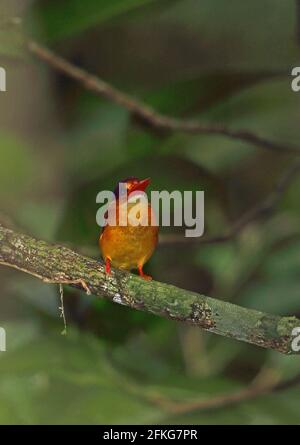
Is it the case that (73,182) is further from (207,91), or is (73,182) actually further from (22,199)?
(207,91)

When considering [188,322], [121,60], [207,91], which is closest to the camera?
[188,322]

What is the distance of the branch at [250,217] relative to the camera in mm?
742

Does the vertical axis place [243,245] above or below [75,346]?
above

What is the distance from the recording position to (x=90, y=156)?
858 millimetres

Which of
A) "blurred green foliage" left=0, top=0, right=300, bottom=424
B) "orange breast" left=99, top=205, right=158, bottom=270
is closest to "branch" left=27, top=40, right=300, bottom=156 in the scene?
"blurred green foliage" left=0, top=0, right=300, bottom=424

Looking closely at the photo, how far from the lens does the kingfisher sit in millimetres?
629

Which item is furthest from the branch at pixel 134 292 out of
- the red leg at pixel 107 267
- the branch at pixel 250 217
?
the branch at pixel 250 217

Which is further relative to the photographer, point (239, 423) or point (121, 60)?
point (121, 60)

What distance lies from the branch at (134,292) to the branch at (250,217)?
13 cm

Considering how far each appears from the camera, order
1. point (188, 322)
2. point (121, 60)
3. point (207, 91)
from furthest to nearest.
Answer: point (121, 60), point (207, 91), point (188, 322)

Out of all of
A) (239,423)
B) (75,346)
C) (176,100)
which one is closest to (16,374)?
(75,346)

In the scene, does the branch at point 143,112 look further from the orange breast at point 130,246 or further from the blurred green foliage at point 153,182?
the orange breast at point 130,246

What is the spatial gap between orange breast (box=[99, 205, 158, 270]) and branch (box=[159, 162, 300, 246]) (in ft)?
0.31

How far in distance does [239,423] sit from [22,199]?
299 millimetres
